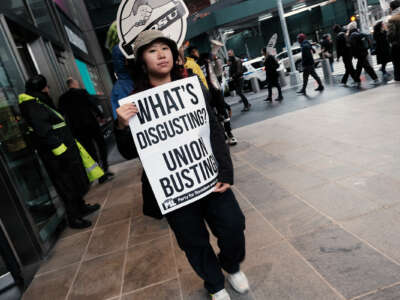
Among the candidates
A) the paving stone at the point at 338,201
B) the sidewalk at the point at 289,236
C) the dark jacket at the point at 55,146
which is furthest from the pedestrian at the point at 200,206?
the dark jacket at the point at 55,146

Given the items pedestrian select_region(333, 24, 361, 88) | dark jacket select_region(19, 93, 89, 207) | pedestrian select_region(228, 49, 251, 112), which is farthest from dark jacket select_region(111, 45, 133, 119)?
pedestrian select_region(333, 24, 361, 88)

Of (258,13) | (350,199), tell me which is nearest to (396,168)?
(350,199)

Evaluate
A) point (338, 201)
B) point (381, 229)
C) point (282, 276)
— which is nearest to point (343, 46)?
point (338, 201)

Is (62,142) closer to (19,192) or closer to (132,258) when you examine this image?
(19,192)

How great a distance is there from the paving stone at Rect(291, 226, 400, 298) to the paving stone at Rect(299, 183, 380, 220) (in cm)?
27

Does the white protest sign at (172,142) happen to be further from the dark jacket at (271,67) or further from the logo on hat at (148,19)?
the dark jacket at (271,67)

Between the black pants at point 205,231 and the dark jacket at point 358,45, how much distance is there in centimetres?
827

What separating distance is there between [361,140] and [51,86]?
5823 mm

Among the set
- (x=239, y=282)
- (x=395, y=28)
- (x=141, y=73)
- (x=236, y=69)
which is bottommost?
(x=239, y=282)

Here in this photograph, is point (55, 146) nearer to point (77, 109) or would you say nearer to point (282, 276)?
point (77, 109)

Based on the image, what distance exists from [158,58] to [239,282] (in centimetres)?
154

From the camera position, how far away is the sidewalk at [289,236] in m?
2.04

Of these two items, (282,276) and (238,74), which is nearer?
(282,276)

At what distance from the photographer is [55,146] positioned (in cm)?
369
